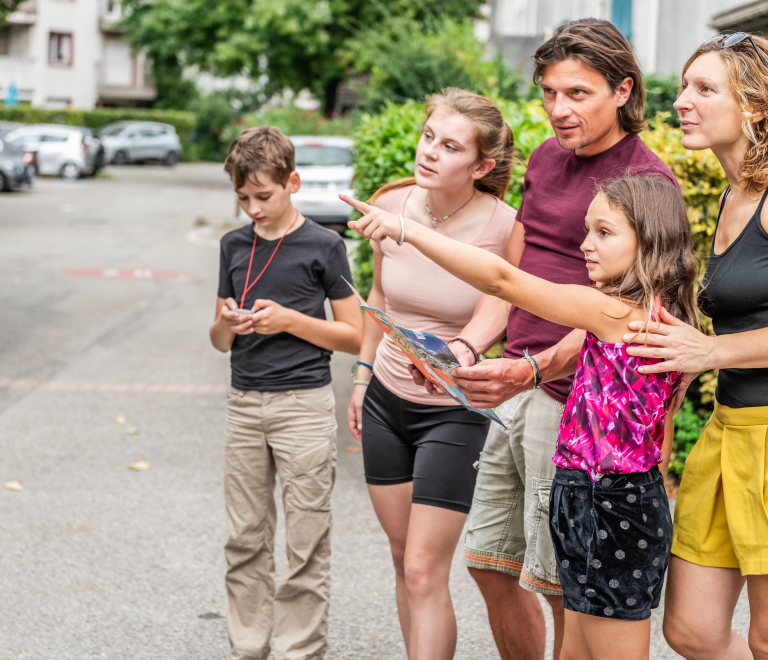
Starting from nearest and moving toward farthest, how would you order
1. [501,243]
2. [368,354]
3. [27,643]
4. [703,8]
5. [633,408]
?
[633,408], [501,243], [368,354], [27,643], [703,8]

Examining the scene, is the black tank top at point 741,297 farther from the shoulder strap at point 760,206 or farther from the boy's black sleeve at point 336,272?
the boy's black sleeve at point 336,272

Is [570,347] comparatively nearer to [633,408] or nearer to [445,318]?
[633,408]

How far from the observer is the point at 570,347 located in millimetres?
2521

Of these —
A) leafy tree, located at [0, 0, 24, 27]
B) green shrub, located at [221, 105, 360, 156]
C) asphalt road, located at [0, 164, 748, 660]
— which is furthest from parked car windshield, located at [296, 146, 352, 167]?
leafy tree, located at [0, 0, 24, 27]

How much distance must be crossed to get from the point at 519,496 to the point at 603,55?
1306 mm

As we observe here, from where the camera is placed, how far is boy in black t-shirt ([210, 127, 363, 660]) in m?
3.34

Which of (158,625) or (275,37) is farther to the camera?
(275,37)

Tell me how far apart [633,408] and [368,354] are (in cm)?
132

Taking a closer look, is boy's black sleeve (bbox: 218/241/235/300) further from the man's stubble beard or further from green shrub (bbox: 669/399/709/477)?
green shrub (bbox: 669/399/709/477)

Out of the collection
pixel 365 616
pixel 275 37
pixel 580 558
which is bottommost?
pixel 365 616

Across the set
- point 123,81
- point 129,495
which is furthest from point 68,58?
point 129,495

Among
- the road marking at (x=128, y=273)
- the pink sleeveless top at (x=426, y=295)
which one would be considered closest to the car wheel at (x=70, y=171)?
the road marking at (x=128, y=273)

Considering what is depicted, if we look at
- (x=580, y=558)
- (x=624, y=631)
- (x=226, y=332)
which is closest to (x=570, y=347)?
(x=580, y=558)

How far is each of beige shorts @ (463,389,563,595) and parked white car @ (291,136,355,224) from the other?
13.2m
